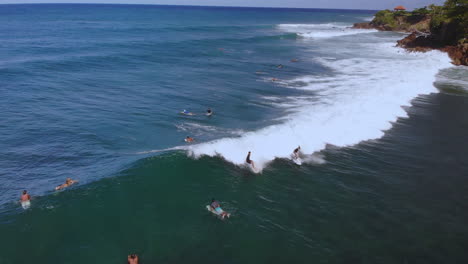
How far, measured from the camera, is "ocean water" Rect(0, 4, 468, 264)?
1388cm

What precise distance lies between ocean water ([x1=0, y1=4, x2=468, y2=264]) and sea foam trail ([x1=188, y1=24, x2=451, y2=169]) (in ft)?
0.56

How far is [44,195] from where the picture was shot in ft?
54.9

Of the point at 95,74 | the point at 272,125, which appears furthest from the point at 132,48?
the point at 272,125

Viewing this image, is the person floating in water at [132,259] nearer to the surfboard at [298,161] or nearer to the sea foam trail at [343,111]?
the sea foam trail at [343,111]

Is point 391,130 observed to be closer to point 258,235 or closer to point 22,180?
point 258,235

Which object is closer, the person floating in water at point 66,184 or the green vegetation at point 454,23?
the person floating in water at point 66,184

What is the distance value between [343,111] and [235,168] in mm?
14493

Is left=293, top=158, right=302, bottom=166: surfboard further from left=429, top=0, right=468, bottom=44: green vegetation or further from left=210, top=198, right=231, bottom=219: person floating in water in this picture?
left=429, top=0, right=468, bottom=44: green vegetation

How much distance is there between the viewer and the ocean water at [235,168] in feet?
45.5

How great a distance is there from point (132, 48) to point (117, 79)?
25.3 meters

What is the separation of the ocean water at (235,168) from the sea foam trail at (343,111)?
0.56ft

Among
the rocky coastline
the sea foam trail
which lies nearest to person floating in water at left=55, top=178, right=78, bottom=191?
the sea foam trail

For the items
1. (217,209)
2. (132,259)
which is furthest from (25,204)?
(217,209)

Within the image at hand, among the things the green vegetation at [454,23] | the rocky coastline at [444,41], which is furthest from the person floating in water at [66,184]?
the green vegetation at [454,23]
